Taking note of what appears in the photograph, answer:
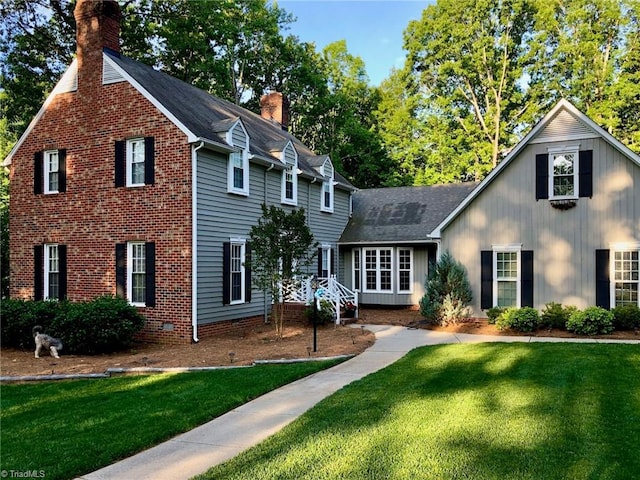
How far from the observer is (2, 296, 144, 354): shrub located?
484 inches

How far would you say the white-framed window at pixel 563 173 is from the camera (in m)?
15.2

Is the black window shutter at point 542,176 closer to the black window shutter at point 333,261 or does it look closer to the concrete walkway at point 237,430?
the concrete walkway at point 237,430

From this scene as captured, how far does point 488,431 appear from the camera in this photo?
232 inches

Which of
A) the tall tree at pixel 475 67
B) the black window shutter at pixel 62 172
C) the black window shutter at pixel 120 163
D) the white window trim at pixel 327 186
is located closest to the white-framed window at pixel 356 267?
the white window trim at pixel 327 186

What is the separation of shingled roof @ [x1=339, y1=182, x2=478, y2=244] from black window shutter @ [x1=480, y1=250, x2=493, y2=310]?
4376 mm

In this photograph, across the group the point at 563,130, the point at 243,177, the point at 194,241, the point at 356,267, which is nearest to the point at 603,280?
the point at 563,130

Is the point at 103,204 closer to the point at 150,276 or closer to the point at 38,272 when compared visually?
the point at 150,276

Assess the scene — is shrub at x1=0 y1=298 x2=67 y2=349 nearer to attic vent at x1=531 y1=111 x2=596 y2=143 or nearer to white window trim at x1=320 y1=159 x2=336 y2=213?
white window trim at x1=320 y1=159 x2=336 y2=213

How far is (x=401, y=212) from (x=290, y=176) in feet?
21.3

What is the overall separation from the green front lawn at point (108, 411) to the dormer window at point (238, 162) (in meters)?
7.23

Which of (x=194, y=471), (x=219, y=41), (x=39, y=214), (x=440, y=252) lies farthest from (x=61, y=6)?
(x=194, y=471)

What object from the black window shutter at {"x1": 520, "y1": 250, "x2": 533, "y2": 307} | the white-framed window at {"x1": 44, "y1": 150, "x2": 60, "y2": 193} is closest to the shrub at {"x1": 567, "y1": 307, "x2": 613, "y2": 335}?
the black window shutter at {"x1": 520, "y1": 250, "x2": 533, "y2": 307}

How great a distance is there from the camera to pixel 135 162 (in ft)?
49.0

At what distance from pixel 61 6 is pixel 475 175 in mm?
26248
